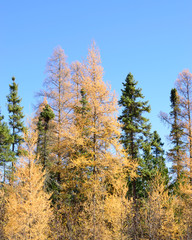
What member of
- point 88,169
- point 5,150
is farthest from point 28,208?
point 5,150

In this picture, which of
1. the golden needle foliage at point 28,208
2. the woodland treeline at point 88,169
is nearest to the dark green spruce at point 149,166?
the woodland treeline at point 88,169

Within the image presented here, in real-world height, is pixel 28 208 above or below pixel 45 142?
below

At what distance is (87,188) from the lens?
1609 centimetres

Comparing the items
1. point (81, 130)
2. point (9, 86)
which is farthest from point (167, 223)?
point (9, 86)

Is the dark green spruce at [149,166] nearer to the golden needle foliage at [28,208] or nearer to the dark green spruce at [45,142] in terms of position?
the dark green spruce at [45,142]

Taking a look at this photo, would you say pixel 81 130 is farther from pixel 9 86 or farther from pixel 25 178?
pixel 9 86

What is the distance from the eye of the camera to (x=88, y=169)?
16.8 meters

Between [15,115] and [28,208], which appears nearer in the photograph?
[28,208]

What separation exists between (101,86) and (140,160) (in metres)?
8.93

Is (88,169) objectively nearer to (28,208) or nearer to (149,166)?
(28,208)

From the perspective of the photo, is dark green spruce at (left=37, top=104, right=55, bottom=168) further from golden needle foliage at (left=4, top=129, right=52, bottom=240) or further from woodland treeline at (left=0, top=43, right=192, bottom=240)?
golden needle foliage at (left=4, top=129, right=52, bottom=240)

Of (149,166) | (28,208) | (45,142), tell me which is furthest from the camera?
(149,166)

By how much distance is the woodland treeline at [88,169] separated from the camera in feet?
43.8

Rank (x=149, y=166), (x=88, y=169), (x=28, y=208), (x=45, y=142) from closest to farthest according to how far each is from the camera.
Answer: (x=28, y=208) < (x=88, y=169) < (x=45, y=142) < (x=149, y=166)
